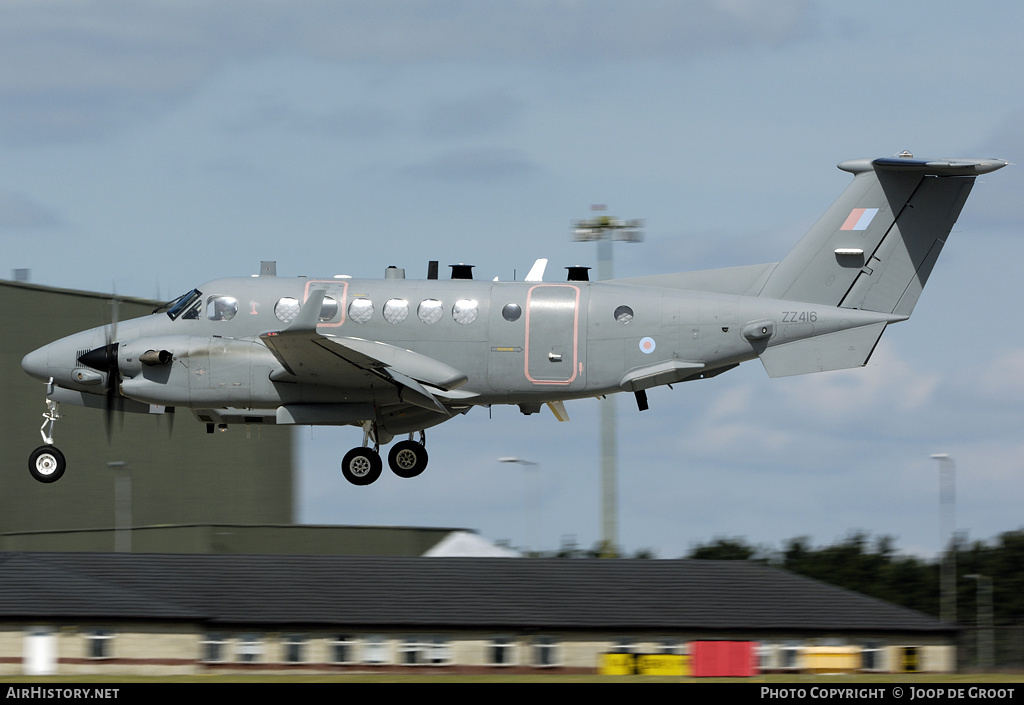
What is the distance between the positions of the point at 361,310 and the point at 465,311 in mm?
2234

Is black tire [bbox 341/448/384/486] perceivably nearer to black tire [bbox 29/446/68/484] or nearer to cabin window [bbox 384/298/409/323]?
cabin window [bbox 384/298/409/323]

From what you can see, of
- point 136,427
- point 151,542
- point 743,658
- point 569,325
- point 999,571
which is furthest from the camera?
point 999,571

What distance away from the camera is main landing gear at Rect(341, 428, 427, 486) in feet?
108

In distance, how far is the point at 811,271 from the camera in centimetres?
3192

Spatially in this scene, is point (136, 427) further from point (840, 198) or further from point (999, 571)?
point (999, 571)

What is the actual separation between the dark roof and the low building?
0.08 meters

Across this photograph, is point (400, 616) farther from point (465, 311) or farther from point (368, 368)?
point (465, 311)

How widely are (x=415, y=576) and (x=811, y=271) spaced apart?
78.2ft

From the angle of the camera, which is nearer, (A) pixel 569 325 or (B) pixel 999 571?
(A) pixel 569 325

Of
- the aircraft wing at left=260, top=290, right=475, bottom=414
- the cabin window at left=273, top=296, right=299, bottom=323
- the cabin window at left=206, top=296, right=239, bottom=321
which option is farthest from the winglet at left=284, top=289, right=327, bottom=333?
the cabin window at left=206, top=296, right=239, bottom=321

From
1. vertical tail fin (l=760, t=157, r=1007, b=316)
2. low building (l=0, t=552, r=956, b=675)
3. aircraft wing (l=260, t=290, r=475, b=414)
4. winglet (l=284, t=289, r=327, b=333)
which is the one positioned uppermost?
vertical tail fin (l=760, t=157, r=1007, b=316)

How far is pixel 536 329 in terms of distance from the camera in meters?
31.2
